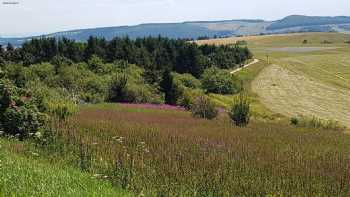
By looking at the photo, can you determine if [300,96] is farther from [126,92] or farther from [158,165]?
[158,165]

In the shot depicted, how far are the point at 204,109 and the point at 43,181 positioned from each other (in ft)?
81.4

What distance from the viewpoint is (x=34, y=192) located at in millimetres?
8062

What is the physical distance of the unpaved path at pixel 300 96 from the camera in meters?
55.4

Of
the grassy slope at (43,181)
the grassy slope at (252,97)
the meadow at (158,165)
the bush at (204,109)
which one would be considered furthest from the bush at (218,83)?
the grassy slope at (43,181)

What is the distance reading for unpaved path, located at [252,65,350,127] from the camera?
5538 centimetres

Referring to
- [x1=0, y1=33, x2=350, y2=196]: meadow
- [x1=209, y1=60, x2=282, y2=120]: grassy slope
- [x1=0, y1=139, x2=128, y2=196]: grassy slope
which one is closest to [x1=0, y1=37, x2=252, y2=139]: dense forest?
[x1=209, y1=60, x2=282, y2=120]: grassy slope

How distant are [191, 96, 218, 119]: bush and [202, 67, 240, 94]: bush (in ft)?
103

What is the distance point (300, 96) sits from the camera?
67.1m

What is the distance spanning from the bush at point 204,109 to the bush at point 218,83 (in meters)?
31.4

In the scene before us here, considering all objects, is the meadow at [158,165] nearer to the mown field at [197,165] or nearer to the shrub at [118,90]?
the mown field at [197,165]

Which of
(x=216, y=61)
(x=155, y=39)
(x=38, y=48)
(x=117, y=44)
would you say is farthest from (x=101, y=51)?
(x=216, y=61)

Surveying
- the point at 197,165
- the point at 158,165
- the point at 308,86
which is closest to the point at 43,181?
the point at 158,165

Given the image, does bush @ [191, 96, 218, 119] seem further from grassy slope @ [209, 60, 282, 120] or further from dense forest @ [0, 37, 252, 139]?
grassy slope @ [209, 60, 282, 120]

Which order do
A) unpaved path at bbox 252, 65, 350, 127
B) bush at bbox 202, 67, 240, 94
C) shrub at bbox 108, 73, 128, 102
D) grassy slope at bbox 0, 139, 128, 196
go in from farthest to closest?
bush at bbox 202, 67, 240, 94 < unpaved path at bbox 252, 65, 350, 127 < shrub at bbox 108, 73, 128, 102 < grassy slope at bbox 0, 139, 128, 196
